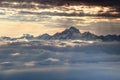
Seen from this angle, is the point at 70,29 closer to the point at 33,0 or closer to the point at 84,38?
the point at 84,38

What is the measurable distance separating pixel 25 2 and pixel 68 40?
206cm

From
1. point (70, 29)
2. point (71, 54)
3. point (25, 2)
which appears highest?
point (25, 2)

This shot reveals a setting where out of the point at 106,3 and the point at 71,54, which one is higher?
the point at 106,3

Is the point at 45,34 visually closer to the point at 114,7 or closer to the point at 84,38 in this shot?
the point at 84,38

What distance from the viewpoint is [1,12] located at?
13.6 meters

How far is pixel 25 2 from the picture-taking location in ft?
44.8

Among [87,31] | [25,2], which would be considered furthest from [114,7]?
[25,2]

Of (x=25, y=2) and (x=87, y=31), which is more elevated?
(x=25, y=2)

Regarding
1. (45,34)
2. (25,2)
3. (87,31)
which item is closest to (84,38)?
(87,31)

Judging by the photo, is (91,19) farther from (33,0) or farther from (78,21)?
(33,0)

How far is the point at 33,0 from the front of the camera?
45.0ft

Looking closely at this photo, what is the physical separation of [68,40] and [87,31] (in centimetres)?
84

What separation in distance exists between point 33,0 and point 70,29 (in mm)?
1610

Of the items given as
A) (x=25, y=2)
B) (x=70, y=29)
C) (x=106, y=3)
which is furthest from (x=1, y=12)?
(x=106, y=3)
